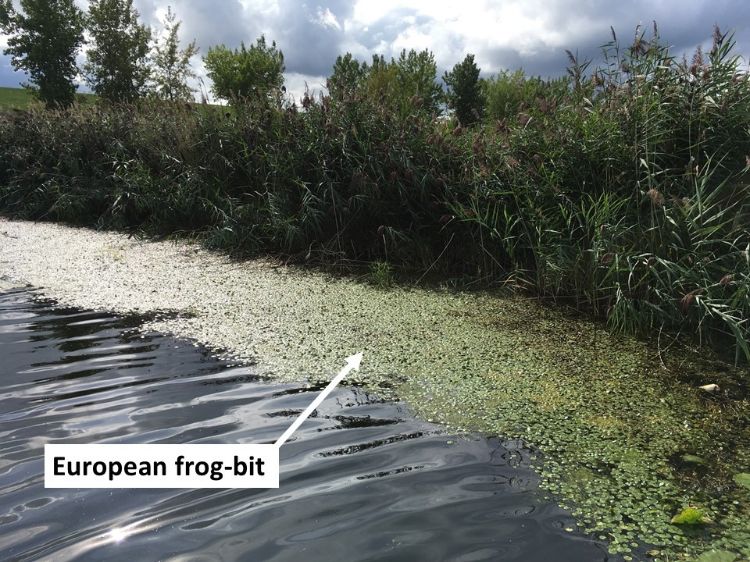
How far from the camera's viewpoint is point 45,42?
54.0ft

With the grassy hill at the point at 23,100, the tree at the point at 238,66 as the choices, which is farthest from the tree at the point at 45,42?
the tree at the point at 238,66

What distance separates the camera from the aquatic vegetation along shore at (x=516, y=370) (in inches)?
54.2

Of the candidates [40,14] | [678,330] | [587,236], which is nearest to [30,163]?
[587,236]

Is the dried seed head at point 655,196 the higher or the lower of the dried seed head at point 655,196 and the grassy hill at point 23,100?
the lower

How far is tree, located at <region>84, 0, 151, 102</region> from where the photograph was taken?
1666 cm

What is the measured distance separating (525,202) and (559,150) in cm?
35

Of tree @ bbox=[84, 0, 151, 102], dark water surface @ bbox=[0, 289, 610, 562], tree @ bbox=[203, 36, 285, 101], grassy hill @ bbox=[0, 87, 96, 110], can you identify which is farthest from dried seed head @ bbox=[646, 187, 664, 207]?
tree @ bbox=[203, 36, 285, 101]

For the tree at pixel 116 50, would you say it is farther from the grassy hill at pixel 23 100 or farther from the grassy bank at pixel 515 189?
the grassy bank at pixel 515 189

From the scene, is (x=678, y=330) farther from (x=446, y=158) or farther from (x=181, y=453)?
(x=181, y=453)

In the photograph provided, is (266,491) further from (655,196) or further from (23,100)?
(23,100)

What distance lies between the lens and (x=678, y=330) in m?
2.54

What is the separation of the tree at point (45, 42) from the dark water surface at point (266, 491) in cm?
1760

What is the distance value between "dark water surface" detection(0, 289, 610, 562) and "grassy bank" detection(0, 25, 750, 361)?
1.46 metres

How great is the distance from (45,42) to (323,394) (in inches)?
758
